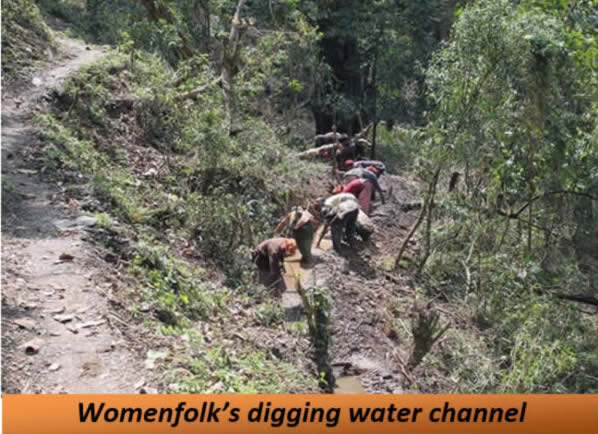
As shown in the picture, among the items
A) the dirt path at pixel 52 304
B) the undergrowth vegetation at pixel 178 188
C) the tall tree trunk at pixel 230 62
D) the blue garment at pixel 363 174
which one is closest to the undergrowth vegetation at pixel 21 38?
the undergrowth vegetation at pixel 178 188

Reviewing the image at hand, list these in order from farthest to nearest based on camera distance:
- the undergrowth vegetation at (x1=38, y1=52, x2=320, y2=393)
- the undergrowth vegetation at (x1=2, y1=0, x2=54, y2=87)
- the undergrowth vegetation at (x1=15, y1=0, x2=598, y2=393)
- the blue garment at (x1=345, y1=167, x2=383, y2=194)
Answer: the blue garment at (x1=345, y1=167, x2=383, y2=194)
the undergrowth vegetation at (x1=2, y1=0, x2=54, y2=87)
the undergrowth vegetation at (x1=15, y1=0, x2=598, y2=393)
the undergrowth vegetation at (x1=38, y1=52, x2=320, y2=393)

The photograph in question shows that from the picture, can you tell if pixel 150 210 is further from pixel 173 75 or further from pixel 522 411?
pixel 522 411

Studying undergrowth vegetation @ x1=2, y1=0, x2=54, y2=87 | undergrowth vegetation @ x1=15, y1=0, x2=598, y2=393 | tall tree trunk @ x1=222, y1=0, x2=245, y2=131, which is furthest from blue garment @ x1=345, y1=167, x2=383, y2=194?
undergrowth vegetation @ x1=2, y1=0, x2=54, y2=87

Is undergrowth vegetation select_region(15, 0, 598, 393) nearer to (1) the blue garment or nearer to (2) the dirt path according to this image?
(2) the dirt path

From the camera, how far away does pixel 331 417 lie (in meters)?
3.79

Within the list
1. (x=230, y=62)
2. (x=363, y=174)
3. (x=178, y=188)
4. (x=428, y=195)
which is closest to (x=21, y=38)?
(x=230, y=62)

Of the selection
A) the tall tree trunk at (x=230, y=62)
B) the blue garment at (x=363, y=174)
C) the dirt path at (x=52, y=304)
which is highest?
the tall tree trunk at (x=230, y=62)

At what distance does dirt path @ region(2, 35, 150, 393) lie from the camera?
511 cm

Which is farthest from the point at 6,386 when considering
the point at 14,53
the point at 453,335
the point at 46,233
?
the point at 14,53

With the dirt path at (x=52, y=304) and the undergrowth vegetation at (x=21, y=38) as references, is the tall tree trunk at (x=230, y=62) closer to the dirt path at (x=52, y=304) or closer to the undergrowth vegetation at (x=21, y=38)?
the undergrowth vegetation at (x=21, y=38)

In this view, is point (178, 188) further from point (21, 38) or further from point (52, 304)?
point (52, 304)

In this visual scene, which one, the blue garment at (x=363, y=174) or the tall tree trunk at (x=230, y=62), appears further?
the blue garment at (x=363, y=174)

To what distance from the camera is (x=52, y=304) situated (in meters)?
6.02

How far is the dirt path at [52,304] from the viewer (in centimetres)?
511
